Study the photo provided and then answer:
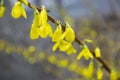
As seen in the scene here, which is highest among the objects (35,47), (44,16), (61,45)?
(44,16)

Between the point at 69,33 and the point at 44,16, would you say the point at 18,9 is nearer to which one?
the point at 44,16

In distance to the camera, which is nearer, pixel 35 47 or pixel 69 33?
pixel 69 33

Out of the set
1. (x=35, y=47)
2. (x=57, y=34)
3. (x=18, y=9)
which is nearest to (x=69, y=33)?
(x=57, y=34)

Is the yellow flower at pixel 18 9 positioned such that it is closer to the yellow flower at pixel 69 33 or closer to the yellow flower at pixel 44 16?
the yellow flower at pixel 44 16

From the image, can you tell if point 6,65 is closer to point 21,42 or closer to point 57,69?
point 21,42

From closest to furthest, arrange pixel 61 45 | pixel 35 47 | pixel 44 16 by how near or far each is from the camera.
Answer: pixel 44 16 → pixel 61 45 → pixel 35 47

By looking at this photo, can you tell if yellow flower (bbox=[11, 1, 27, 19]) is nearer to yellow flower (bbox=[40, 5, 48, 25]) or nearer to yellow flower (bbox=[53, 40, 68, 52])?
yellow flower (bbox=[40, 5, 48, 25])

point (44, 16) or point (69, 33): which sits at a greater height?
point (44, 16)

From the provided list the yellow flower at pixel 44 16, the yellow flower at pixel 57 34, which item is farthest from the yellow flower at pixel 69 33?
the yellow flower at pixel 44 16

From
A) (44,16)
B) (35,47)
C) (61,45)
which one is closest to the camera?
(44,16)

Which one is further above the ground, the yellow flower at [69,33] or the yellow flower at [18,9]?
the yellow flower at [18,9]

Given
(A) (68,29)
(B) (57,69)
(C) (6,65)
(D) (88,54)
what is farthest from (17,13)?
(C) (6,65)
